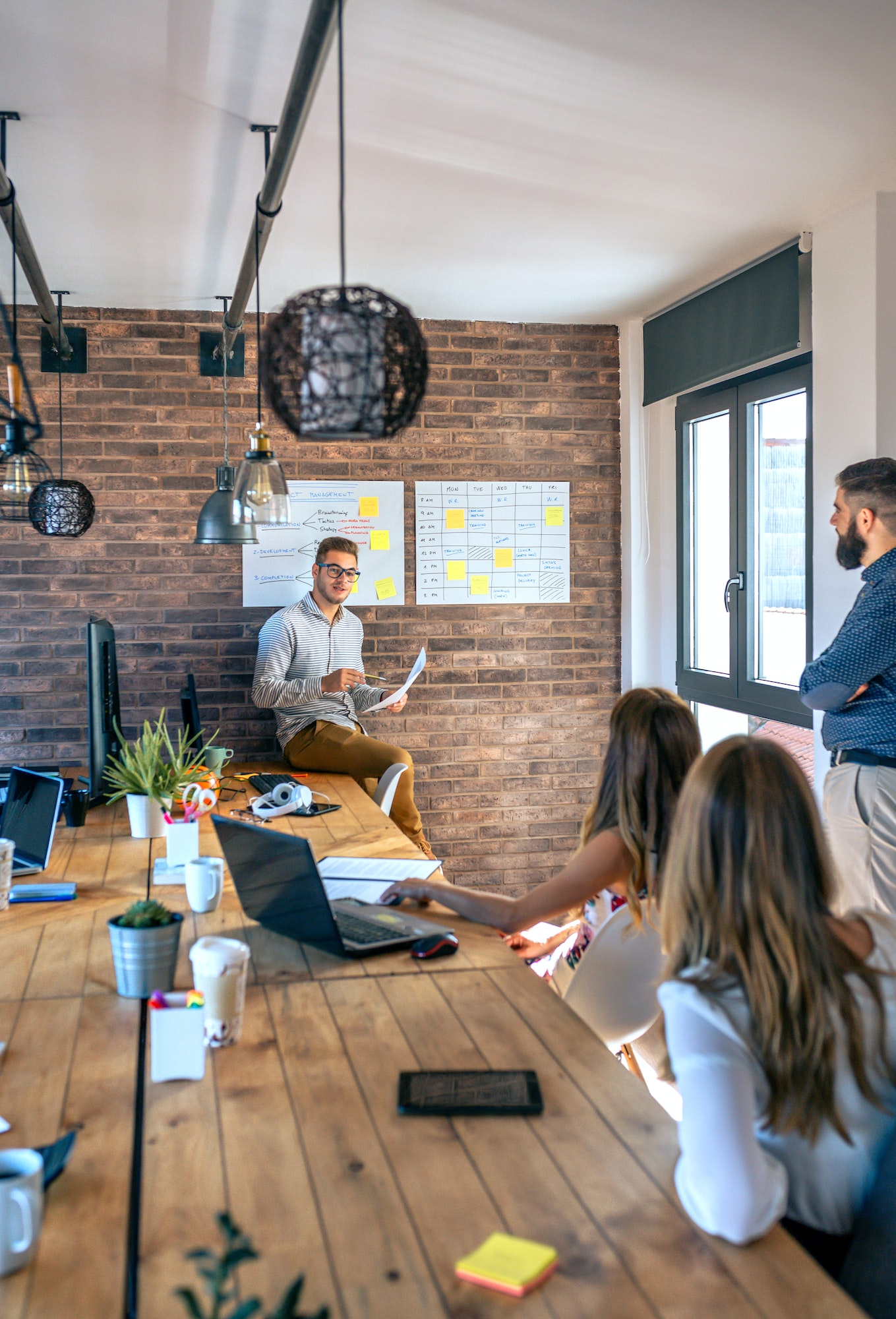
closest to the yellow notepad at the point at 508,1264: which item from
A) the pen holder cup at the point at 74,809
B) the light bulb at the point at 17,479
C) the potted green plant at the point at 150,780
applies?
the potted green plant at the point at 150,780

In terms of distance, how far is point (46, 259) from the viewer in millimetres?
3967

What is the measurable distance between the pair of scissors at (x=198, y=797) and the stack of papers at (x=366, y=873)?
1.18 feet

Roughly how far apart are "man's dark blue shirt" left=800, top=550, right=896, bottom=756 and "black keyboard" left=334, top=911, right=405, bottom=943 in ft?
5.30

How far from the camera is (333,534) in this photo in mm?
4938

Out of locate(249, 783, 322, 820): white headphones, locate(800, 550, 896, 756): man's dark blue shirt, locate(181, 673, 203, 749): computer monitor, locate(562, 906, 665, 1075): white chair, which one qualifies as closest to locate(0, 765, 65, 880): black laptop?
locate(249, 783, 322, 820): white headphones

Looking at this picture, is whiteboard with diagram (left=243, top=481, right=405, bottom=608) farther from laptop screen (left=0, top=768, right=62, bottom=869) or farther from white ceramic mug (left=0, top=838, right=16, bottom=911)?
white ceramic mug (left=0, top=838, right=16, bottom=911)

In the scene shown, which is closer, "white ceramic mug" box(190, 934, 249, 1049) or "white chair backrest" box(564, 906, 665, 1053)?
"white ceramic mug" box(190, 934, 249, 1049)

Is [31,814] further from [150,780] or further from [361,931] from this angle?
[361,931]

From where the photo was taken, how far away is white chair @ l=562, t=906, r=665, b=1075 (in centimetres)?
202

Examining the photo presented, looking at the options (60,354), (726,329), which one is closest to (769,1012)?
(726,329)

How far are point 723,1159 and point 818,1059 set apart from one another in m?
0.18

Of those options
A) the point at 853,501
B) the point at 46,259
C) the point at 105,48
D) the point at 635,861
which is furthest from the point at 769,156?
the point at 46,259

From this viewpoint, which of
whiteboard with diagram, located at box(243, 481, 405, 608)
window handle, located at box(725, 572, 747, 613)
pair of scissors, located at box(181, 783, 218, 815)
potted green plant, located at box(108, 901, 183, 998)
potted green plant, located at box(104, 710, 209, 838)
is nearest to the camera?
potted green plant, located at box(108, 901, 183, 998)

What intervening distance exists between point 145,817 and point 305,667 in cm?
167
